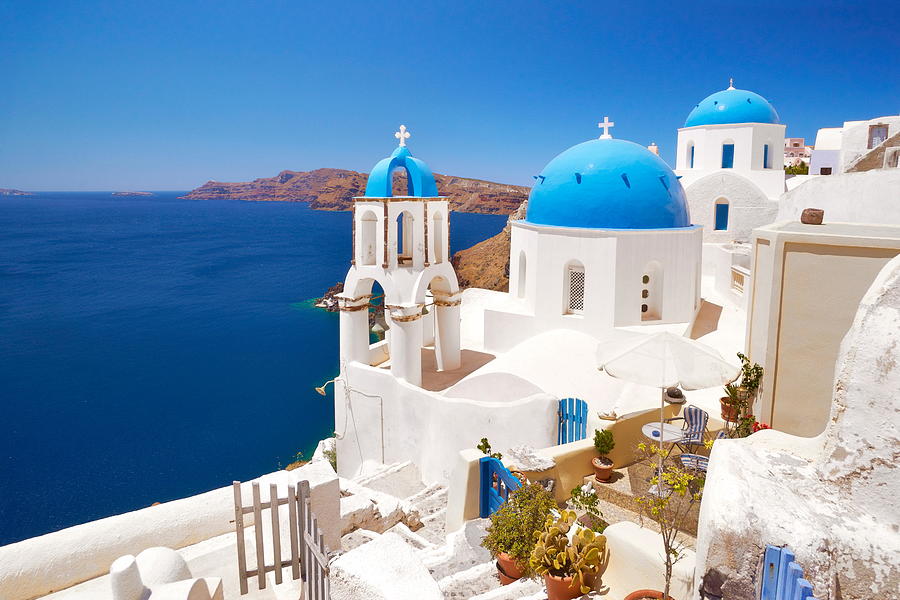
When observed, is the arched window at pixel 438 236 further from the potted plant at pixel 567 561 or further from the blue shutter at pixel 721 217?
the blue shutter at pixel 721 217

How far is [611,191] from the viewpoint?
47.6ft

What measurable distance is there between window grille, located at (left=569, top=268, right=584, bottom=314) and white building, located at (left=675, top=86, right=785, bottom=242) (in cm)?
1181

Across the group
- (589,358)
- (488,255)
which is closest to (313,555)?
(589,358)

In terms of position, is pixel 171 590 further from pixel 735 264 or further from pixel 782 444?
pixel 735 264

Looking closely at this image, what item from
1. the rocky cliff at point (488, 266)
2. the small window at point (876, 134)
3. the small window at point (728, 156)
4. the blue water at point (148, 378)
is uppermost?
the small window at point (876, 134)

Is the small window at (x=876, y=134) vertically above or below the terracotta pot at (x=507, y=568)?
above

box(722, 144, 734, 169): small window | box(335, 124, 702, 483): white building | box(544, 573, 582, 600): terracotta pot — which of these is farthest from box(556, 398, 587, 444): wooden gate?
box(722, 144, 734, 169): small window

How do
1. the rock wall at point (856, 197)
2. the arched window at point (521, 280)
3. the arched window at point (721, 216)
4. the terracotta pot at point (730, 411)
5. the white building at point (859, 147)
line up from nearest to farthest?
the terracotta pot at point (730, 411)
the rock wall at point (856, 197)
the arched window at point (521, 280)
the white building at point (859, 147)
the arched window at point (721, 216)

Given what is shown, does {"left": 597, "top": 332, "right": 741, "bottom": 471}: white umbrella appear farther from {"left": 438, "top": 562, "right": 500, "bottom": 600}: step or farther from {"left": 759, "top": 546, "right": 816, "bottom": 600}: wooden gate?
{"left": 759, "top": 546, "right": 816, "bottom": 600}: wooden gate

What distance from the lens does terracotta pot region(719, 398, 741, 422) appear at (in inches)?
356

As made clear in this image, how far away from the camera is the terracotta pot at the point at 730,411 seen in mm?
9041

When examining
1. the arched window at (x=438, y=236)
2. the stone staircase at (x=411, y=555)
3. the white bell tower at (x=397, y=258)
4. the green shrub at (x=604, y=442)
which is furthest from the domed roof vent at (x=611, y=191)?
the stone staircase at (x=411, y=555)

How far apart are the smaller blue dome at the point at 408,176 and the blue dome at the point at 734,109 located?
17669 mm

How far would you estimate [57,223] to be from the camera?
495ft
